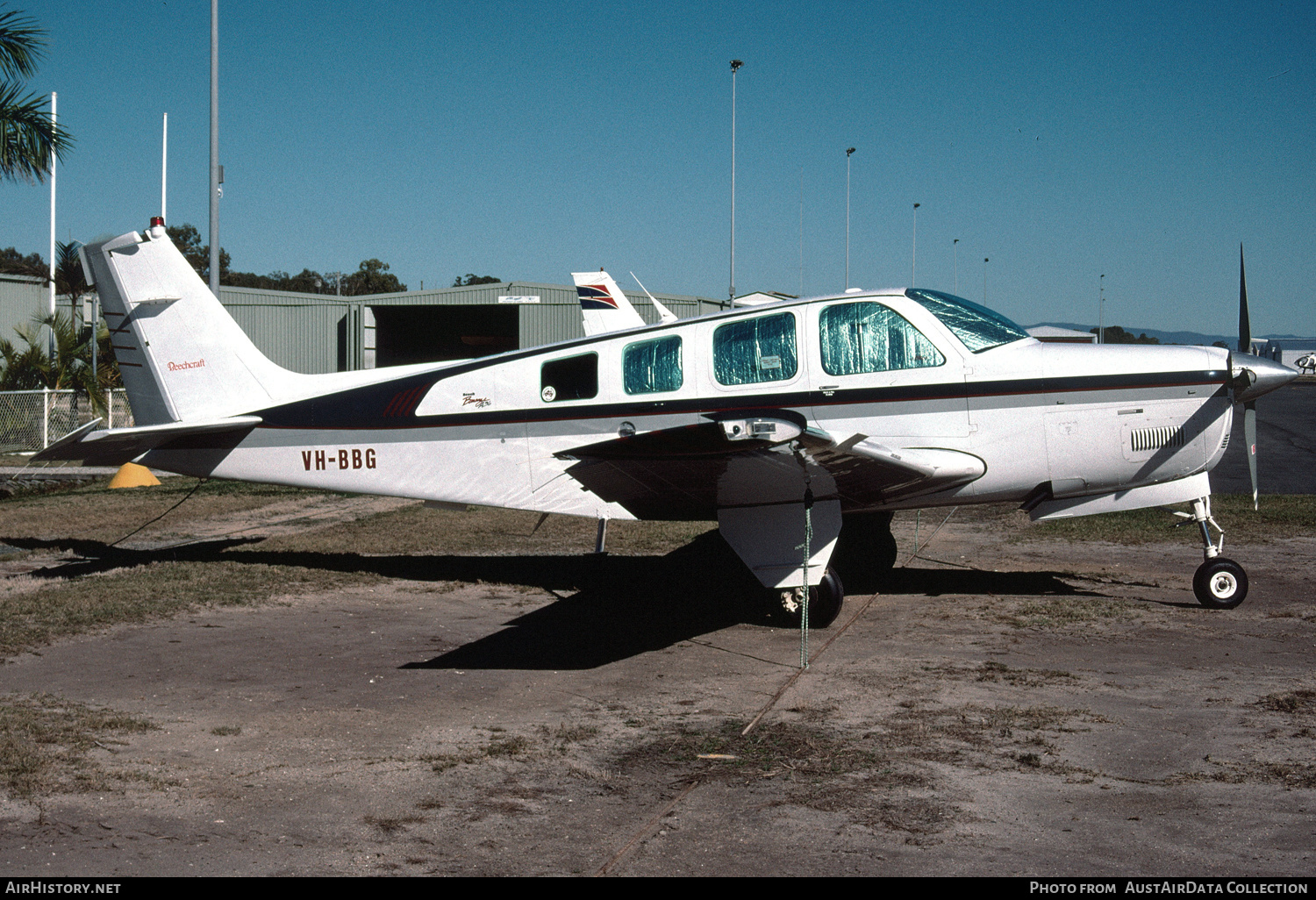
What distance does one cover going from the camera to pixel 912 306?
843cm

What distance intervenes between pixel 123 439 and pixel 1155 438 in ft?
29.7

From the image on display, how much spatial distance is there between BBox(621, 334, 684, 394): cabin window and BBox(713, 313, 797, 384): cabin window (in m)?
0.37

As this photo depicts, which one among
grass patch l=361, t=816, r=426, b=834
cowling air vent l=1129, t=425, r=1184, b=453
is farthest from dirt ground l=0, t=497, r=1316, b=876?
cowling air vent l=1129, t=425, r=1184, b=453

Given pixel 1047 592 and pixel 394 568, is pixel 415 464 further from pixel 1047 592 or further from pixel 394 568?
pixel 1047 592

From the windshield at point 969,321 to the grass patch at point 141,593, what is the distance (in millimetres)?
6131

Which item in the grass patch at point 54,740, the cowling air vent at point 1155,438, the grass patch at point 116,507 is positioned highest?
the cowling air vent at point 1155,438

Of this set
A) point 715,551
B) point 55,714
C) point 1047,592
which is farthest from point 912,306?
point 55,714

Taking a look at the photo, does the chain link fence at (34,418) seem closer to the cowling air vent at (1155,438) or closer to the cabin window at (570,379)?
the cabin window at (570,379)

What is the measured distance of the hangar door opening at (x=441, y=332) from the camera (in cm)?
4475

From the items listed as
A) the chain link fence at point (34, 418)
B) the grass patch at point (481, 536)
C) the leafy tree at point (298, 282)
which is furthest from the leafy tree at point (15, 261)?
the grass patch at point (481, 536)

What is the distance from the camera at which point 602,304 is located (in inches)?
835

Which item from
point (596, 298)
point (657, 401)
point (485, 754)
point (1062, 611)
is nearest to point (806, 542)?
point (657, 401)

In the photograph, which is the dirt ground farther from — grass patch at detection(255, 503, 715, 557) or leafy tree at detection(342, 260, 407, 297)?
leafy tree at detection(342, 260, 407, 297)
